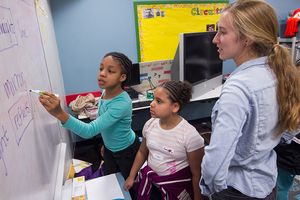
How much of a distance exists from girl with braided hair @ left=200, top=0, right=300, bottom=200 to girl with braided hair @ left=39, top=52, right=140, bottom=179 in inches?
22.1

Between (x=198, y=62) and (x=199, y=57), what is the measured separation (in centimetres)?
5

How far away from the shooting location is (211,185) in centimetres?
89

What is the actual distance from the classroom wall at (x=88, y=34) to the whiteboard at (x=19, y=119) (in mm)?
2127

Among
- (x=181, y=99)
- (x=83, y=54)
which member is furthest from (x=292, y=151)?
(x=83, y=54)

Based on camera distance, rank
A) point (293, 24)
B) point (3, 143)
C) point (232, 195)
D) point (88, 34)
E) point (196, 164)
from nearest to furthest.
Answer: point (3, 143) → point (232, 195) → point (196, 164) → point (88, 34) → point (293, 24)

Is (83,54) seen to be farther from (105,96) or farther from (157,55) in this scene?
(105,96)

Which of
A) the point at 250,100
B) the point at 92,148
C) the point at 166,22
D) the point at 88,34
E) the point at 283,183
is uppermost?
the point at 166,22

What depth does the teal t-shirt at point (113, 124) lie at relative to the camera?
3.55 ft

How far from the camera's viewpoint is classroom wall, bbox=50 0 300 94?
280 centimetres

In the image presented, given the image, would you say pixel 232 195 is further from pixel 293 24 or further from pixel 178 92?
pixel 293 24

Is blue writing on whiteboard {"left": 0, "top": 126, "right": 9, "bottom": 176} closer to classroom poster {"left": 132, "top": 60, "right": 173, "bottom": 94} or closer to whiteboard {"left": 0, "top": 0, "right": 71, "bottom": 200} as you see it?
whiteboard {"left": 0, "top": 0, "right": 71, "bottom": 200}

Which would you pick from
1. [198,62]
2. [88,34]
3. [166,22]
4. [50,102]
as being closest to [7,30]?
[50,102]

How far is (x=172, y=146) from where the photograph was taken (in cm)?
118

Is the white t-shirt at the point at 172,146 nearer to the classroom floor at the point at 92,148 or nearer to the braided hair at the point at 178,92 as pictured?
the braided hair at the point at 178,92
